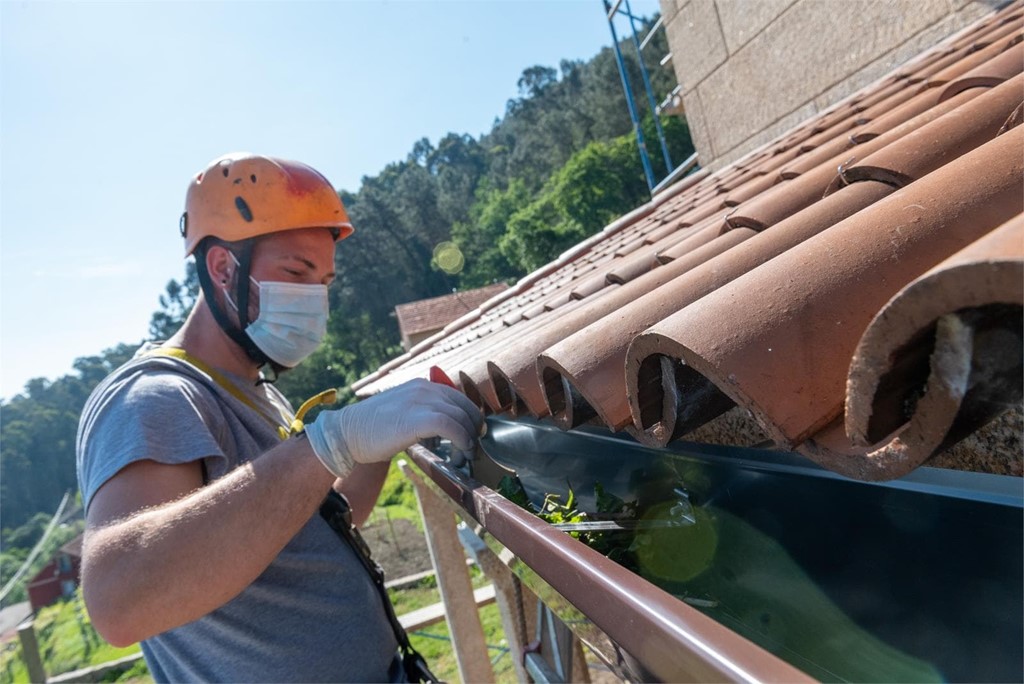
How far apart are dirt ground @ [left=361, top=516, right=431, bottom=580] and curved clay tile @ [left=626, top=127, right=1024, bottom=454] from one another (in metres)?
13.0

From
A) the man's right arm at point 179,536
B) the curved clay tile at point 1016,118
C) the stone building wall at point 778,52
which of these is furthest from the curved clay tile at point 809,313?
the stone building wall at point 778,52

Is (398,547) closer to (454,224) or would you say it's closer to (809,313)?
(809,313)

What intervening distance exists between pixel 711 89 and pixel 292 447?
17.2 ft

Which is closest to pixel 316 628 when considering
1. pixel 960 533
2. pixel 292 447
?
pixel 292 447

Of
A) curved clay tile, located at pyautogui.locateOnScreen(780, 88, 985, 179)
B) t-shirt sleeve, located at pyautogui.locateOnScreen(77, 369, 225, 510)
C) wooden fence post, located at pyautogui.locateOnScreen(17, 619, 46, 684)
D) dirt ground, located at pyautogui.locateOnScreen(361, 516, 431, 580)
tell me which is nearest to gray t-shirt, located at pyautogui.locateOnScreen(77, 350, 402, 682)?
t-shirt sleeve, located at pyautogui.locateOnScreen(77, 369, 225, 510)

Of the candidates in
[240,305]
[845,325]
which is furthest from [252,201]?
[845,325]

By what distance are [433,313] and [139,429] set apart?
88.1ft

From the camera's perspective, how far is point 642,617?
0.76 m

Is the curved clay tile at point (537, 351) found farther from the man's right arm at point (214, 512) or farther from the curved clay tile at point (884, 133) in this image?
the curved clay tile at point (884, 133)

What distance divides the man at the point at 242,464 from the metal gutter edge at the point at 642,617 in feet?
1.97

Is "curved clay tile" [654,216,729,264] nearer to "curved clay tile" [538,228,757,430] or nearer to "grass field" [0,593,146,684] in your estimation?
"curved clay tile" [538,228,757,430]

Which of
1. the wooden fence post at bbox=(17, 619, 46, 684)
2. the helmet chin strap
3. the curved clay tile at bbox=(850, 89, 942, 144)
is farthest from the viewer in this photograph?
the wooden fence post at bbox=(17, 619, 46, 684)

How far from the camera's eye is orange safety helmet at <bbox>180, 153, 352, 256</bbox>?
2.71m

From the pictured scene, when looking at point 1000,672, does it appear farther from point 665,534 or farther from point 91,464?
point 91,464
